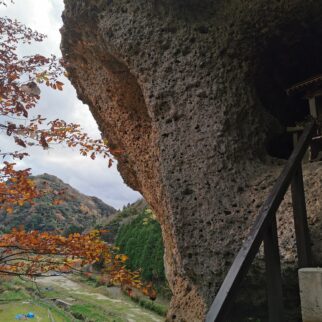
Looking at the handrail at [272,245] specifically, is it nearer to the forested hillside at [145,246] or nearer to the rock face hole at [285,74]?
the rock face hole at [285,74]

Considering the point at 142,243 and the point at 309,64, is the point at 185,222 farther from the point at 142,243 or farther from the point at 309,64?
the point at 142,243

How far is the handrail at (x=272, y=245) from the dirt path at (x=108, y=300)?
13022 mm

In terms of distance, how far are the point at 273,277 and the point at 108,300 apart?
61.1ft

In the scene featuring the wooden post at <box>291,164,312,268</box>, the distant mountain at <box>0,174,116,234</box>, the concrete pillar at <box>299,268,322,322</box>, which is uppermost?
the distant mountain at <box>0,174,116,234</box>

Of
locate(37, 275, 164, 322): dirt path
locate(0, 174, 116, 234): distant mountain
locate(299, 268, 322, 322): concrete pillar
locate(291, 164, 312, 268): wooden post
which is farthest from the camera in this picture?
locate(0, 174, 116, 234): distant mountain

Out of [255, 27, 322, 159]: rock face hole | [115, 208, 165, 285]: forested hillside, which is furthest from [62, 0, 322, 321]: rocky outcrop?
[115, 208, 165, 285]: forested hillside

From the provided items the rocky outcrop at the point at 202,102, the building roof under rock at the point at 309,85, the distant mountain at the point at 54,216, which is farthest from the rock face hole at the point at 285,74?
the distant mountain at the point at 54,216

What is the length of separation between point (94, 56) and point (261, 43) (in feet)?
7.92

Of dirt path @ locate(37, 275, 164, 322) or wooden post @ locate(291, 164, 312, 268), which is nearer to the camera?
wooden post @ locate(291, 164, 312, 268)

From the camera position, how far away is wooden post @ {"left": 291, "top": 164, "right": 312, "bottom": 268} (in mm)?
2760

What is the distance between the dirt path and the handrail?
13022 millimetres

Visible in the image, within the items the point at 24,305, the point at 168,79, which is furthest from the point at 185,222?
the point at 24,305

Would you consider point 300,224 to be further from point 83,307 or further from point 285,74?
point 83,307

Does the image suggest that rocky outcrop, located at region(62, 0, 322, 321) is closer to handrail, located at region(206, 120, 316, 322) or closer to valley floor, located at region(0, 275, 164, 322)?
handrail, located at region(206, 120, 316, 322)
